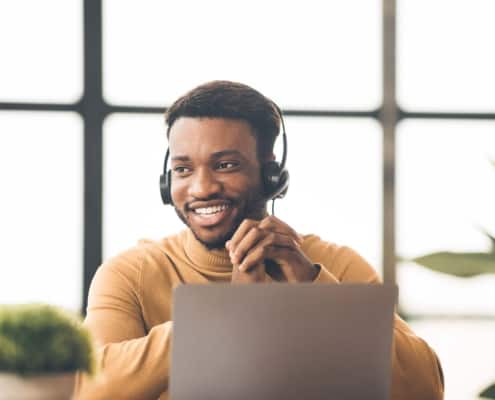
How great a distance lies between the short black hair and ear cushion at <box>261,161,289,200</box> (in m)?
0.05

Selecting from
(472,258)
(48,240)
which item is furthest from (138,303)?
(472,258)

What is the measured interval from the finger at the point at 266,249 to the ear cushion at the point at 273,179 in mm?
283

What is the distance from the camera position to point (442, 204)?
9.40 feet

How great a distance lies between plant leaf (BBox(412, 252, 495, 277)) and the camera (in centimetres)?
118

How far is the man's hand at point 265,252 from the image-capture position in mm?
1804

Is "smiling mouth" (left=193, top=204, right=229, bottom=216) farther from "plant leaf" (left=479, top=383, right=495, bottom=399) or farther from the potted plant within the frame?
the potted plant

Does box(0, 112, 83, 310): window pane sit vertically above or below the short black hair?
below

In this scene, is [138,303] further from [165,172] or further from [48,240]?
[48,240]

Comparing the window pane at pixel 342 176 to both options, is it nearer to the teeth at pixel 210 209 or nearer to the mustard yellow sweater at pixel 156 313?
the mustard yellow sweater at pixel 156 313

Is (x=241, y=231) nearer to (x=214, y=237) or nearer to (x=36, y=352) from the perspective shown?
(x=214, y=237)

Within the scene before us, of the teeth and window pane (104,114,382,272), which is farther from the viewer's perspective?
window pane (104,114,382,272)

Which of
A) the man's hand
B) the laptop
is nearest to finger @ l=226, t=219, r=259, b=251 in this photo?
the man's hand

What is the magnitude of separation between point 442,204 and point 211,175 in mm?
1129

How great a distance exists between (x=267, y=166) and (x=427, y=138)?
974mm
